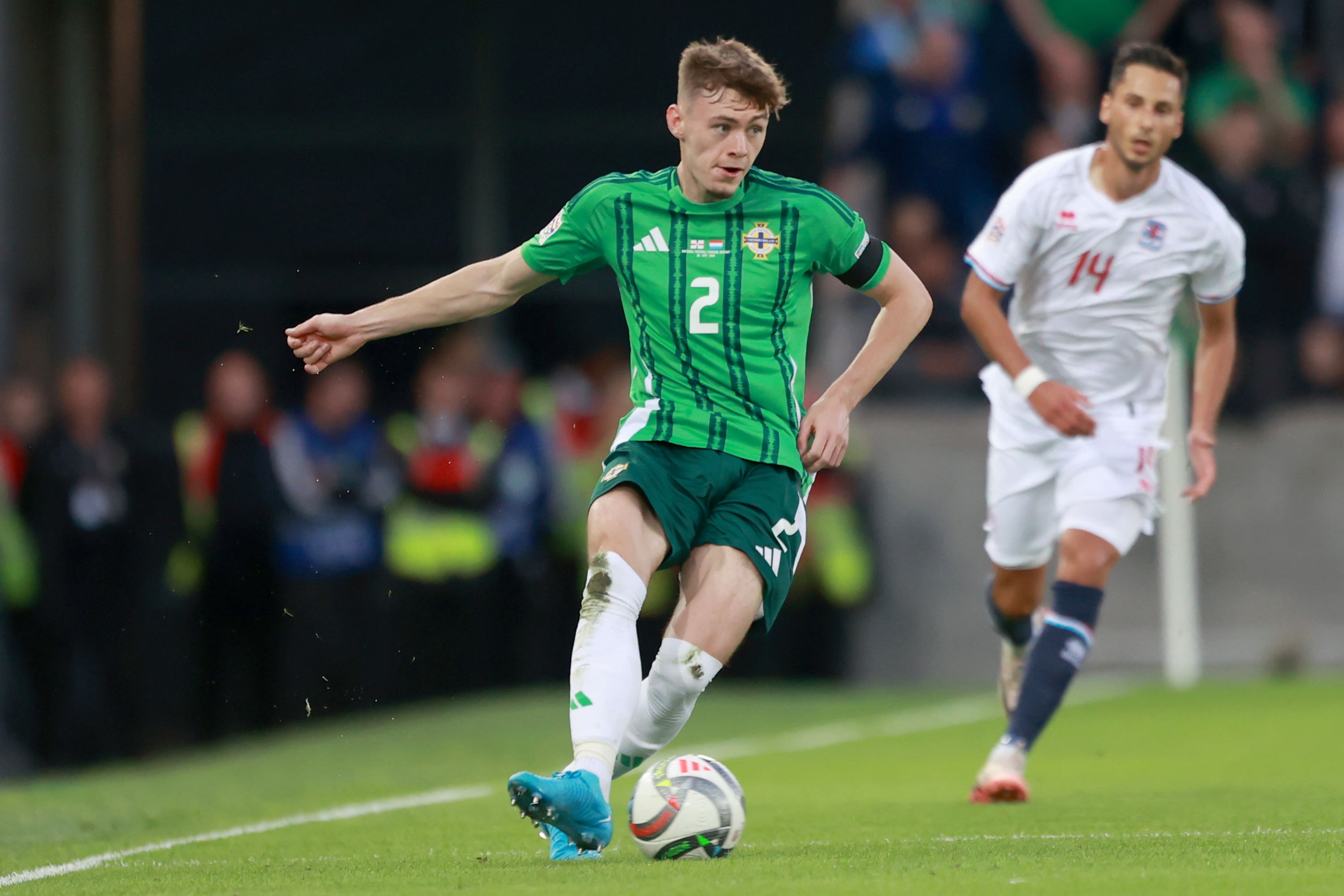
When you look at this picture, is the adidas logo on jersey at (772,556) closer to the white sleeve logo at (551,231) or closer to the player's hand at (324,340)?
the white sleeve logo at (551,231)

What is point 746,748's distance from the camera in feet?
35.1

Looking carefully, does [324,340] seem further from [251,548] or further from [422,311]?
[251,548]

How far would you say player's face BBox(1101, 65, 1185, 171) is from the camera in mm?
7246

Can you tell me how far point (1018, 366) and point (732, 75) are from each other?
2.03m

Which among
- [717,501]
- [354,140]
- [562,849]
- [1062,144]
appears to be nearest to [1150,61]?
[717,501]

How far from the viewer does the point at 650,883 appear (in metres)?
4.94

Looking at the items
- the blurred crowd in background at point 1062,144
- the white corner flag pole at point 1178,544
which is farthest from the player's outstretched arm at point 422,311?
the blurred crowd in background at point 1062,144

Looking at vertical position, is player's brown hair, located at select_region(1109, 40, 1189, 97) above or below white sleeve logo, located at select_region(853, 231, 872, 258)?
above

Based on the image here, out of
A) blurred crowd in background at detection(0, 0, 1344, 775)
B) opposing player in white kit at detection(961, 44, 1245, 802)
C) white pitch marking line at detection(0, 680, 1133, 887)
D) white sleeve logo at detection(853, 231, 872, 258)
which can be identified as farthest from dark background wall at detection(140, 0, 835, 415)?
white sleeve logo at detection(853, 231, 872, 258)

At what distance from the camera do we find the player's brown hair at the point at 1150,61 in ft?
23.9

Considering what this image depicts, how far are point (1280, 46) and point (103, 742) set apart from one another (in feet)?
31.2

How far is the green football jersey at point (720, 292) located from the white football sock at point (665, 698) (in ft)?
1.90

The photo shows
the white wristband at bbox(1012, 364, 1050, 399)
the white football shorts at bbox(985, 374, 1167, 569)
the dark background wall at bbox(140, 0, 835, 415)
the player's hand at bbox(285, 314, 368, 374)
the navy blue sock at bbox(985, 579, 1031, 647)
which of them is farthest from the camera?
the dark background wall at bbox(140, 0, 835, 415)

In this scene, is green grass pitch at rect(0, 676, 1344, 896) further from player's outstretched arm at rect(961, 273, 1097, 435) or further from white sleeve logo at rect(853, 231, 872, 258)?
white sleeve logo at rect(853, 231, 872, 258)
